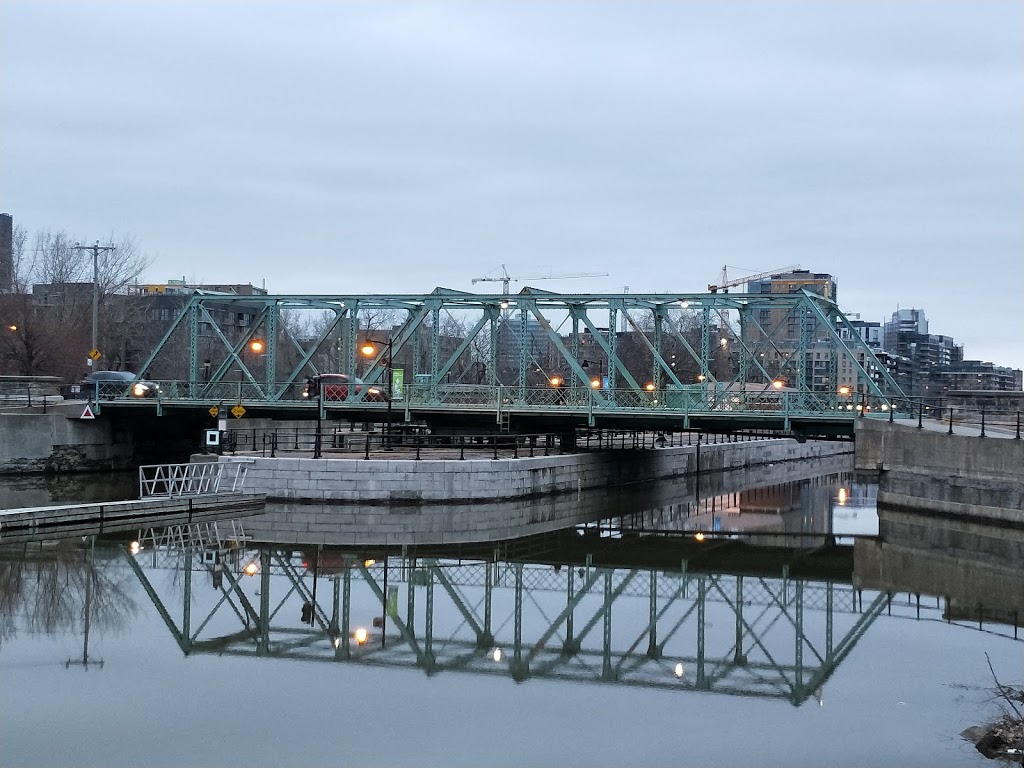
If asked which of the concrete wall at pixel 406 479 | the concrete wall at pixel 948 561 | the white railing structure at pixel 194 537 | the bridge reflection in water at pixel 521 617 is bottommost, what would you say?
the bridge reflection in water at pixel 521 617

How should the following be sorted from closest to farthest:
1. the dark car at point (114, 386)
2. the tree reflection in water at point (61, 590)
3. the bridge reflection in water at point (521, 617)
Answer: the bridge reflection in water at point (521, 617) → the tree reflection in water at point (61, 590) → the dark car at point (114, 386)

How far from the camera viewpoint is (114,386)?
56250mm

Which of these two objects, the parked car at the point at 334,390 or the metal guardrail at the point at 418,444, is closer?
the metal guardrail at the point at 418,444

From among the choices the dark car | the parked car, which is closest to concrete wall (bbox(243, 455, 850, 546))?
the parked car

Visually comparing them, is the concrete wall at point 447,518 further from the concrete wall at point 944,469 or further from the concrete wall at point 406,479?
the concrete wall at point 944,469

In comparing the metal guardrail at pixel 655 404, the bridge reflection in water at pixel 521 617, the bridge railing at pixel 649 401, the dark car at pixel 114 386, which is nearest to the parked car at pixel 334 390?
the bridge railing at pixel 649 401

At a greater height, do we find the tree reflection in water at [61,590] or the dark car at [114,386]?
the dark car at [114,386]

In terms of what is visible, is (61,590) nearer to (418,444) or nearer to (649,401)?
(418,444)

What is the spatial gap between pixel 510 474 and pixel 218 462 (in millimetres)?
10042

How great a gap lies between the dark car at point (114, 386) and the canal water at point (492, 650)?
19611 millimetres

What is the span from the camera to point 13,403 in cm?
4872

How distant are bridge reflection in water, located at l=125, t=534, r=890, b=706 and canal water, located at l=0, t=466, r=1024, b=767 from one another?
0.08m

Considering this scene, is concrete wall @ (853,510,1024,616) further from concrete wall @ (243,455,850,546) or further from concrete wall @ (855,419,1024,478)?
concrete wall @ (243,455,850,546)

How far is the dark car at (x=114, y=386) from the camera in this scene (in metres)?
48.6
